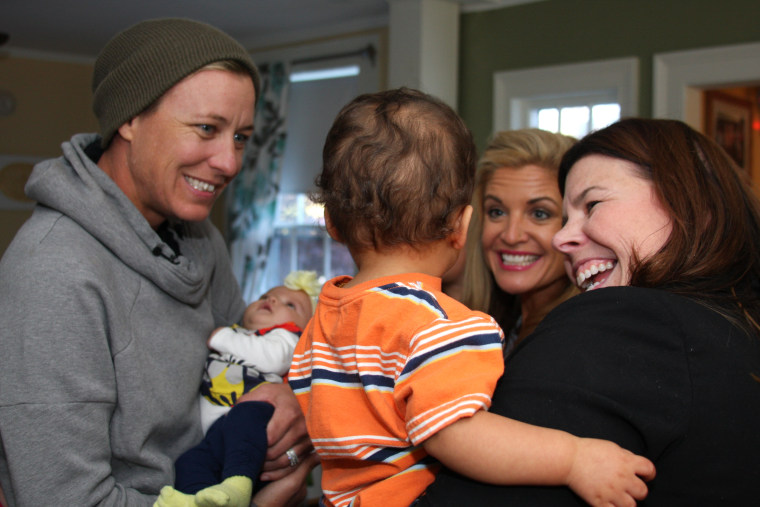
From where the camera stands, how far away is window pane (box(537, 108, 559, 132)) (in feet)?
16.7

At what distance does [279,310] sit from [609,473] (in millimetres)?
1490

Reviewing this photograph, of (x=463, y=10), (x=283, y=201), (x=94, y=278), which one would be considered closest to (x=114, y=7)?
(x=283, y=201)

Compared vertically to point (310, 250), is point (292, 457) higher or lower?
lower

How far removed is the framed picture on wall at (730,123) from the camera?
16.4 ft

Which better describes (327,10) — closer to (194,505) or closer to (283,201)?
(283,201)

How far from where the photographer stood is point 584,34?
4734 mm

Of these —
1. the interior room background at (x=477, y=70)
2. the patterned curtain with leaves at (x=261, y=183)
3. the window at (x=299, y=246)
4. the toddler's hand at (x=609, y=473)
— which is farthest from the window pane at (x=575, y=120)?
the toddler's hand at (x=609, y=473)

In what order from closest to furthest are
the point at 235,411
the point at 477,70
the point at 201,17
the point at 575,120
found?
the point at 235,411 → the point at 575,120 → the point at 477,70 → the point at 201,17

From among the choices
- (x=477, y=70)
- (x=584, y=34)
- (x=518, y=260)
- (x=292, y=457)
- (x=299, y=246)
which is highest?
(x=584, y=34)

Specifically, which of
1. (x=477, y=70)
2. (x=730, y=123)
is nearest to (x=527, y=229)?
(x=477, y=70)

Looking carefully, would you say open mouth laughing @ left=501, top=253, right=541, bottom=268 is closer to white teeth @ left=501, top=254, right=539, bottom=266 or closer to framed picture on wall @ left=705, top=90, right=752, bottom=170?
white teeth @ left=501, top=254, right=539, bottom=266

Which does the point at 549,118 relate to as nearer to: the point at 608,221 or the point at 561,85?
the point at 561,85

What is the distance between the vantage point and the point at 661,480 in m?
0.98

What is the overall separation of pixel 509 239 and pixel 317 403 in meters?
1.22
